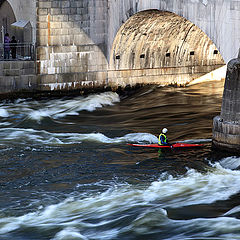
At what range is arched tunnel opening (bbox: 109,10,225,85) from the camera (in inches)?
990

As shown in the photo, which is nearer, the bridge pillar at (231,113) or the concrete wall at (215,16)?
the bridge pillar at (231,113)

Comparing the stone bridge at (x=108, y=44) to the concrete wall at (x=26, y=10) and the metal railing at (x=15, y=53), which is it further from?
the metal railing at (x=15, y=53)

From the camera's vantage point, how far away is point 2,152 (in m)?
16.8

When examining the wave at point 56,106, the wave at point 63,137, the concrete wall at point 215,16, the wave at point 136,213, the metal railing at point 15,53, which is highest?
the concrete wall at point 215,16

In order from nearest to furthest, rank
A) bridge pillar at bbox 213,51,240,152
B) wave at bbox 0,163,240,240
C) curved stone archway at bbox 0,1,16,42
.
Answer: wave at bbox 0,163,240,240
bridge pillar at bbox 213,51,240,152
curved stone archway at bbox 0,1,16,42

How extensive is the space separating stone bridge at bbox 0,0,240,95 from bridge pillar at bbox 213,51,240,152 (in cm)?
772

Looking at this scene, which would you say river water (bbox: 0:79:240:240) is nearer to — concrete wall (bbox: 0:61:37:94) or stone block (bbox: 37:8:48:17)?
concrete wall (bbox: 0:61:37:94)

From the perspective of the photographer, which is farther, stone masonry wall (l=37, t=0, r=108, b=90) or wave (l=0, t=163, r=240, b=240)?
stone masonry wall (l=37, t=0, r=108, b=90)

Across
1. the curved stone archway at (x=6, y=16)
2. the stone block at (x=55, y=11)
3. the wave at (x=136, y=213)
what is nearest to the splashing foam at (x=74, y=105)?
the stone block at (x=55, y=11)

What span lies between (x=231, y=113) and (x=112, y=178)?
3857 mm

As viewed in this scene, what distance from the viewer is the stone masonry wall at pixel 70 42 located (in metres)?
24.9

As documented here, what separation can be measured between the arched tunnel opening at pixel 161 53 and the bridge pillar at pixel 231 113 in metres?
8.93

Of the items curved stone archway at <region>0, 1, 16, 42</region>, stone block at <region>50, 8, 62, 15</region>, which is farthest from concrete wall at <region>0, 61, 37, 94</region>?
curved stone archway at <region>0, 1, 16, 42</region>

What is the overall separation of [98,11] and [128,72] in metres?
3.20
